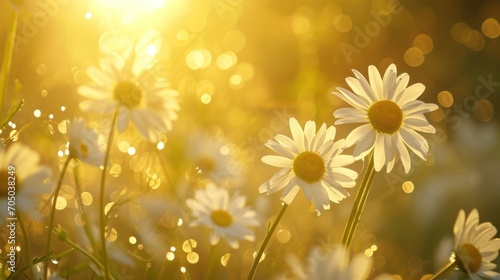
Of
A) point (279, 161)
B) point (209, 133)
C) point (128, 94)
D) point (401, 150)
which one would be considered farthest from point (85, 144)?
point (209, 133)

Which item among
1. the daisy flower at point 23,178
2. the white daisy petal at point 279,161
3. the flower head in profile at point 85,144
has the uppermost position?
the white daisy petal at point 279,161

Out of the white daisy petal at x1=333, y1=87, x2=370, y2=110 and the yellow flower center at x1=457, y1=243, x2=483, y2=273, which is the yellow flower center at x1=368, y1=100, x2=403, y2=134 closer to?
the white daisy petal at x1=333, y1=87, x2=370, y2=110

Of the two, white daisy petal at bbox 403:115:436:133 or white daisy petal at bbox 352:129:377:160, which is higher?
white daisy petal at bbox 403:115:436:133

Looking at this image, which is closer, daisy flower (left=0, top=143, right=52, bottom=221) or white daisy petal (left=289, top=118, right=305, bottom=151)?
daisy flower (left=0, top=143, right=52, bottom=221)

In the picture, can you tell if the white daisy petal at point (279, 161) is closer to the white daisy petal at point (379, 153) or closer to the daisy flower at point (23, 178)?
the white daisy petal at point (379, 153)

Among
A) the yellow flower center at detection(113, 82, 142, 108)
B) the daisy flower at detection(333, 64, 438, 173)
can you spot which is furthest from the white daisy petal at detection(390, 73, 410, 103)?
the yellow flower center at detection(113, 82, 142, 108)

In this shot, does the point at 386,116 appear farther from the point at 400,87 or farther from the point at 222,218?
the point at 222,218

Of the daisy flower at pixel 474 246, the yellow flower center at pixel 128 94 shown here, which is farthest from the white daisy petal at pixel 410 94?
the yellow flower center at pixel 128 94
